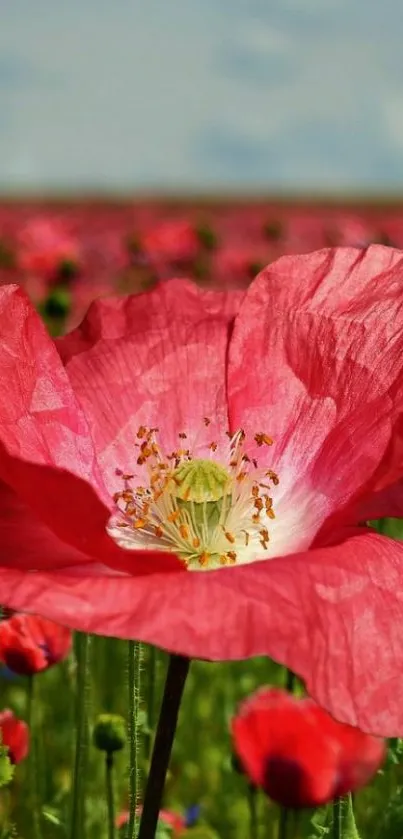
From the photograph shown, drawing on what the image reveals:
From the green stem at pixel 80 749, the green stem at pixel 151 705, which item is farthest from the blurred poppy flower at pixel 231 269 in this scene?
the green stem at pixel 80 749

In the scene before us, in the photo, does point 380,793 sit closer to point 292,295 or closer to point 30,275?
point 292,295

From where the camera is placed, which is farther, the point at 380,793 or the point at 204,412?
the point at 380,793

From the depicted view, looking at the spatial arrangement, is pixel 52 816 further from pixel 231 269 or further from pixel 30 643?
pixel 231 269

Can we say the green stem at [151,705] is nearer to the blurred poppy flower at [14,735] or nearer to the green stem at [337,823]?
the blurred poppy flower at [14,735]

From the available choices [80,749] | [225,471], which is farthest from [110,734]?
[225,471]

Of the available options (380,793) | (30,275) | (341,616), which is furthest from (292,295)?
(30,275)
